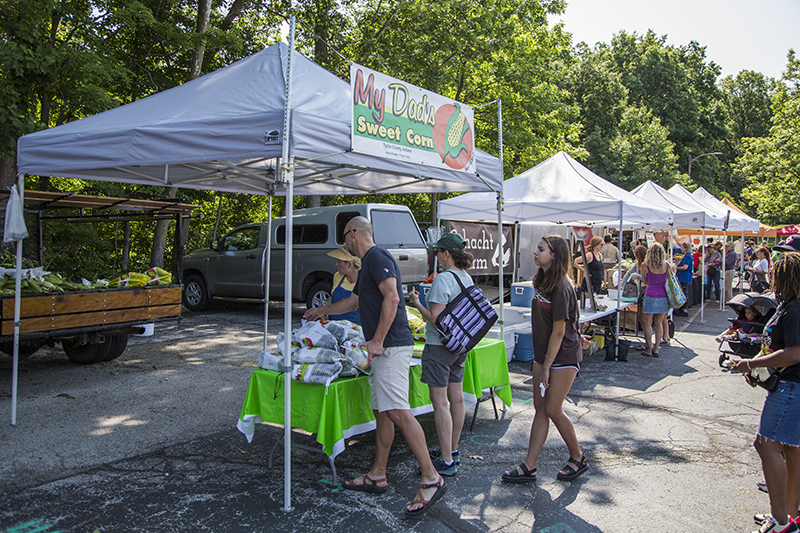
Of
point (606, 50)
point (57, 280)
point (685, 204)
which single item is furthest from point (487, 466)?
point (606, 50)

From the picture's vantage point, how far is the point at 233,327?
10.7 m

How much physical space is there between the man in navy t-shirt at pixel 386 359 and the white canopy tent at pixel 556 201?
5829 mm

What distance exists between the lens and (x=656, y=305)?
9.04 m

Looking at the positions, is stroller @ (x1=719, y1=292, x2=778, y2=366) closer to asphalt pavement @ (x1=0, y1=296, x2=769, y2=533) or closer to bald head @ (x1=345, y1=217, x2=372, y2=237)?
asphalt pavement @ (x1=0, y1=296, x2=769, y2=533)

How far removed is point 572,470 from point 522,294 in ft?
18.9

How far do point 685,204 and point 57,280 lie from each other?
14421 millimetres

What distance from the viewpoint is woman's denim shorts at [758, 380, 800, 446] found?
3.11m

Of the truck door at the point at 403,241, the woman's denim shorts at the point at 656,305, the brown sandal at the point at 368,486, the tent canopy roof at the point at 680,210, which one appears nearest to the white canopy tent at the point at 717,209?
the tent canopy roof at the point at 680,210

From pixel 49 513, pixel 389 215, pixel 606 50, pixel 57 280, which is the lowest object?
pixel 49 513

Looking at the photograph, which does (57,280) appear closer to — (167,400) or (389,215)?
(167,400)

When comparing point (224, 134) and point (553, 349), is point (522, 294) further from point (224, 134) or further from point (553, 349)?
point (224, 134)

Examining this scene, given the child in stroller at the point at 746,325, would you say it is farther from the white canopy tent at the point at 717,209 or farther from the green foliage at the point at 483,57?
the green foliage at the point at 483,57

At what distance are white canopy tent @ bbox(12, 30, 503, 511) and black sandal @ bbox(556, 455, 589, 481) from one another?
2.00 meters

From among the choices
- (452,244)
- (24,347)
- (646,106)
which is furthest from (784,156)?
(24,347)
